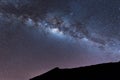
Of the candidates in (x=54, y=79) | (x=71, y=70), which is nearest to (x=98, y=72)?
Result: (x=71, y=70)

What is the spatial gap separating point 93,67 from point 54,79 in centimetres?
341

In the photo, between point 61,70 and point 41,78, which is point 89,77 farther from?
point 41,78

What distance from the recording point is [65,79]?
66.1 ft

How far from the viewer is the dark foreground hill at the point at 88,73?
18.1 meters

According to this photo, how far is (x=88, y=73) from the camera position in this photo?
19047 mm

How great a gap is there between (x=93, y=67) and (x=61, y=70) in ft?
8.50

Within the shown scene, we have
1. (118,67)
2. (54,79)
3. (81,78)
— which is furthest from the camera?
(54,79)

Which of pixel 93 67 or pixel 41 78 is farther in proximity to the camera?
pixel 41 78

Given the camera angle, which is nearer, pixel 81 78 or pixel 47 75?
pixel 81 78

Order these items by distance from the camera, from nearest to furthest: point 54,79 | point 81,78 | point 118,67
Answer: point 118,67 < point 81,78 < point 54,79

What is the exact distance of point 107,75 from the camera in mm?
18266

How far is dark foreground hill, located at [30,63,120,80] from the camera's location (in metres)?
18.1

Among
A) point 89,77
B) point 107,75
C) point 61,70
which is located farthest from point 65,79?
point 107,75

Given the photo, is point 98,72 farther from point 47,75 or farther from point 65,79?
point 47,75
